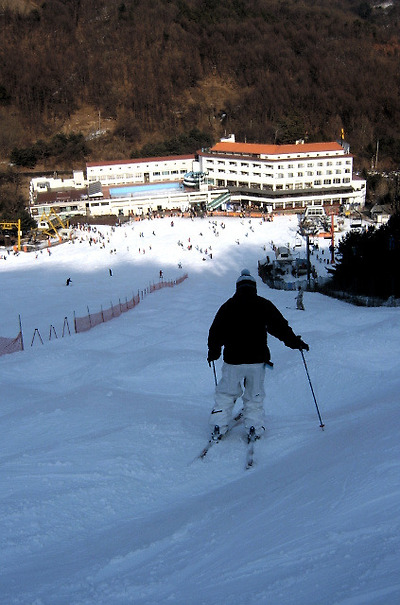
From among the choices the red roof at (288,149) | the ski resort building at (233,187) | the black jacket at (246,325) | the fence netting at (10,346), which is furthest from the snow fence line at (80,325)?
the red roof at (288,149)

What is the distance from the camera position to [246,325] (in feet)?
14.4

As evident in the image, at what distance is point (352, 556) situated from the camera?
2.47 meters

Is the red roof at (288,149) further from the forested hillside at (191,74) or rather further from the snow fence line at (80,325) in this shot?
the snow fence line at (80,325)

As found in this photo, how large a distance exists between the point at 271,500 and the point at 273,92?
79778 millimetres

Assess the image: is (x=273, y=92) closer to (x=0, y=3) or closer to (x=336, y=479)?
(x=0, y=3)

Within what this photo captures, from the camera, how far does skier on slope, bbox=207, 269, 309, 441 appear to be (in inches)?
172

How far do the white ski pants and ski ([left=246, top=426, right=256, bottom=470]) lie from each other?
1.7 inches

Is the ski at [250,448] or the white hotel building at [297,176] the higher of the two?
the white hotel building at [297,176]

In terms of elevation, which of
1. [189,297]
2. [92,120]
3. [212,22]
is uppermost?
[212,22]

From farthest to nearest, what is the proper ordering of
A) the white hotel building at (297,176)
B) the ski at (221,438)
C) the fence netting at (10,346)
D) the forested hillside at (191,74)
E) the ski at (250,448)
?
the forested hillside at (191,74) → the white hotel building at (297,176) → the fence netting at (10,346) → the ski at (221,438) → the ski at (250,448)

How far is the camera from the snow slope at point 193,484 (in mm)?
2551

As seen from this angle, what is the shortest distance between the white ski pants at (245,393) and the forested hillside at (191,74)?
61.3m

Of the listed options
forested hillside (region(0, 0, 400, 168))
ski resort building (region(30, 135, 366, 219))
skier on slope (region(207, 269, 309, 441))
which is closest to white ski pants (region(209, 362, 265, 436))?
skier on slope (region(207, 269, 309, 441))

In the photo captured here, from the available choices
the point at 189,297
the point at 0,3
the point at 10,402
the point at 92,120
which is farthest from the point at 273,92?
the point at 10,402
